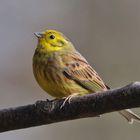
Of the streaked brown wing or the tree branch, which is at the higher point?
the streaked brown wing

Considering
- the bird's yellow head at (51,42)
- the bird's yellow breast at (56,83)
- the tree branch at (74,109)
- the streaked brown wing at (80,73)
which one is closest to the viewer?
the tree branch at (74,109)

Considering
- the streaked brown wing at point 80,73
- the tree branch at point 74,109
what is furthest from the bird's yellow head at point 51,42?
the tree branch at point 74,109

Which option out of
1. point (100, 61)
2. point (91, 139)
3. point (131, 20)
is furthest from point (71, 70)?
point (131, 20)

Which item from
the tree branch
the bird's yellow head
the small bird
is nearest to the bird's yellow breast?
the small bird

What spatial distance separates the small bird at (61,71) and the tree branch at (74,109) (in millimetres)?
912

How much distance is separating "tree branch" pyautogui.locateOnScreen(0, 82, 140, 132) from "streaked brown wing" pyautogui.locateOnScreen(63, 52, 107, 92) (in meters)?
1.10

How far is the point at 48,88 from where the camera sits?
3.64 meters

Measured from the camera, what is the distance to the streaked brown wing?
148 inches

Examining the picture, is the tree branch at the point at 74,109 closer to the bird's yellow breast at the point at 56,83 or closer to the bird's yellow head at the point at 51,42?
the bird's yellow breast at the point at 56,83

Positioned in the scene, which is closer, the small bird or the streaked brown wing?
the small bird

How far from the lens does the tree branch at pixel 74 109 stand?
2291mm

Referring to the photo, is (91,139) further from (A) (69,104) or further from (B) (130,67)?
(A) (69,104)

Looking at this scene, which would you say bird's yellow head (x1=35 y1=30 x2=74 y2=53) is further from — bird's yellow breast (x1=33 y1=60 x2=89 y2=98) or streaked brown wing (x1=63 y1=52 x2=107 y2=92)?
bird's yellow breast (x1=33 y1=60 x2=89 y2=98)

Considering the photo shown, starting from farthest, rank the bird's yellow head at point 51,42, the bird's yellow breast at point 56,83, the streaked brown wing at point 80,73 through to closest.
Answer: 1. the bird's yellow head at point 51,42
2. the streaked brown wing at point 80,73
3. the bird's yellow breast at point 56,83
